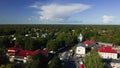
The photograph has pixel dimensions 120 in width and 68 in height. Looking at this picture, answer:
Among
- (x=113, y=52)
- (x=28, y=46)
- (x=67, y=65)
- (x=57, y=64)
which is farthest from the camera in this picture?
(x=28, y=46)

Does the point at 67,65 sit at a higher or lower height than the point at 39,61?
lower

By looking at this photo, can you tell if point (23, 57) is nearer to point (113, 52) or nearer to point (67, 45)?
point (113, 52)

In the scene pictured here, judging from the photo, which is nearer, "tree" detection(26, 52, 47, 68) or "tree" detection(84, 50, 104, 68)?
"tree" detection(26, 52, 47, 68)

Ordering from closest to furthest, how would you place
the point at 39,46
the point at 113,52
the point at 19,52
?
the point at 19,52 < the point at 113,52 < the point at 39,46

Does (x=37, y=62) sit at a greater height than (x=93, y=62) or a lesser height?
greater

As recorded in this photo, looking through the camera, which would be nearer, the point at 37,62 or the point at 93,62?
the point at 37,62

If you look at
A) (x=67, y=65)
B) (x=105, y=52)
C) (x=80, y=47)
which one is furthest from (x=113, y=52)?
(x=67, y=65)

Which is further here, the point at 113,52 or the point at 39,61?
the point at 113,52

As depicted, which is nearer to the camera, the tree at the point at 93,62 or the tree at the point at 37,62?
the tree at the point at 37,62

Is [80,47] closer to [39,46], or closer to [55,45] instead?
[55,45]
